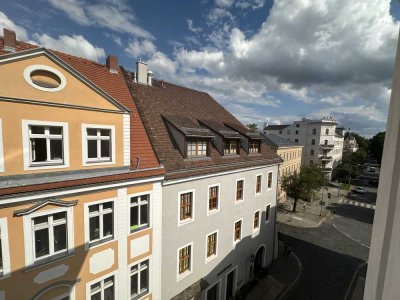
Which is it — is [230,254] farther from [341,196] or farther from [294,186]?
[341,196]

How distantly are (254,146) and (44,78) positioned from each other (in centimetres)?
1356

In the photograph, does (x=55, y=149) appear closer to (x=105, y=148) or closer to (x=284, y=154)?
(x=105, y=148)

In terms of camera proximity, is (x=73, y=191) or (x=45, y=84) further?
(x=73, y=191)

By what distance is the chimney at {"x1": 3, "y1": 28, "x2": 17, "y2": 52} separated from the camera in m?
8.14

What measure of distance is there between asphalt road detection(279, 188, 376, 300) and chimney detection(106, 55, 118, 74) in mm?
19517

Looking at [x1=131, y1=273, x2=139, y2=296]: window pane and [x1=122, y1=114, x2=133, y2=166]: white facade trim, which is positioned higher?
[x1=122, y1=114, x2=133, y2=166]: white facade trim

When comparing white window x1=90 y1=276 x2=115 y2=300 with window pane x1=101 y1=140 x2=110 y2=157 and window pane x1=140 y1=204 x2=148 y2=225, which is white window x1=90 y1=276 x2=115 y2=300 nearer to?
window pane x1=140 y1=204 x2=148 y2=225

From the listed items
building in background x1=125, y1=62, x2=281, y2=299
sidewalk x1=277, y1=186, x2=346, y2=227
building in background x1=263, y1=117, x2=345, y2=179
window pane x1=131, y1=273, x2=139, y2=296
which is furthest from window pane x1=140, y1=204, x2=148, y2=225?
building in background x1=263, y1=117, x2=345, y2=179

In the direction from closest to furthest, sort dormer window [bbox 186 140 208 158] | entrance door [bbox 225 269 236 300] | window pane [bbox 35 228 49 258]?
window pane [bbox 35 228 49 258]
dormer window [bbox 186 140 208 158]
entrance door [bbox 225 269 236 300]

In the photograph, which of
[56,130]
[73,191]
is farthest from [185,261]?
[56,130]

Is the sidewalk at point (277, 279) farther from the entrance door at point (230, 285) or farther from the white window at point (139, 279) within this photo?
the white window at point (139, 279)

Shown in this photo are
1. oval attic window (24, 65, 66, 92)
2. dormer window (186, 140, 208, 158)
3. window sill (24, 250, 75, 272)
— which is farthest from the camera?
dormer window (186, 140, 208, 158)

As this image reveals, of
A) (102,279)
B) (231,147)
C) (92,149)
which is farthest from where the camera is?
(231,147)

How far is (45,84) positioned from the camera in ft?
23.7
